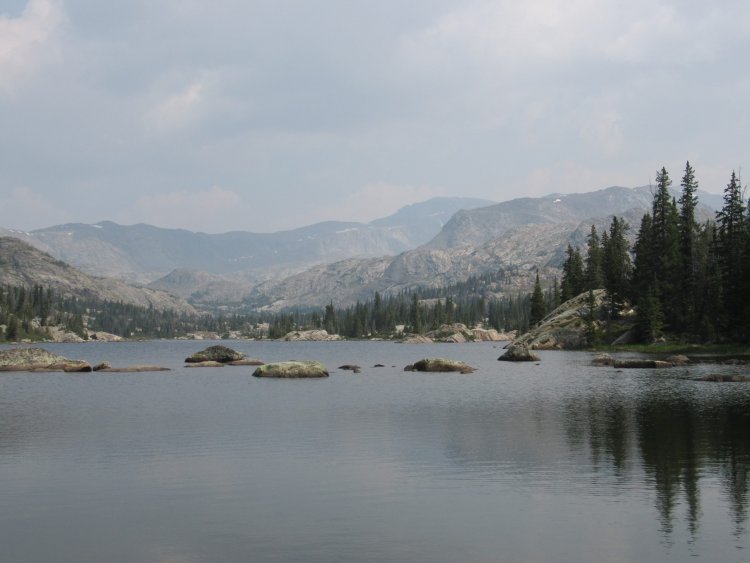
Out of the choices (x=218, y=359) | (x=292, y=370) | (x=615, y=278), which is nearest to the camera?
(x=292, y=370)

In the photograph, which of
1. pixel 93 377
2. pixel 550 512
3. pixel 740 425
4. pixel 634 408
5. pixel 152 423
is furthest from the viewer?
pixel 93 377

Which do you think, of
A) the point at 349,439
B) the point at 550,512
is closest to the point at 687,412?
the point at 349,439

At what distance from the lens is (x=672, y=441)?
38.1m

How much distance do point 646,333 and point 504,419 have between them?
90.3 meters

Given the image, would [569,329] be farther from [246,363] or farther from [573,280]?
[246,363]

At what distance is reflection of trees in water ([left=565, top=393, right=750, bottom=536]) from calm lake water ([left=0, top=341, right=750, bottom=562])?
0.14 metres

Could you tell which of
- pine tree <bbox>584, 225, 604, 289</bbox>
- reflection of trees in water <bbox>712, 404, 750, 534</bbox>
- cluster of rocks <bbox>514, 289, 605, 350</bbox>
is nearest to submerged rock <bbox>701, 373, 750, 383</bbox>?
reflection of trees in water <bbox>712, 404, 750, 534</bbox>

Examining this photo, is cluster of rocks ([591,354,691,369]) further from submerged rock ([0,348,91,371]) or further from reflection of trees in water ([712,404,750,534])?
submerged rock ([0,348,91,371])

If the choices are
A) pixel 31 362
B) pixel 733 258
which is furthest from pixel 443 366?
pixel 31 362

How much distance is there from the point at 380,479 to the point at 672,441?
18560mm

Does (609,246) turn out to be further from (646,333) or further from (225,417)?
(225,417)

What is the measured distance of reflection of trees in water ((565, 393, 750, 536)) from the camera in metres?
26.4

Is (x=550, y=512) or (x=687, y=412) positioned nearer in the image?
(x=550, y=512)

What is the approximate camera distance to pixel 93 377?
3644 inches
